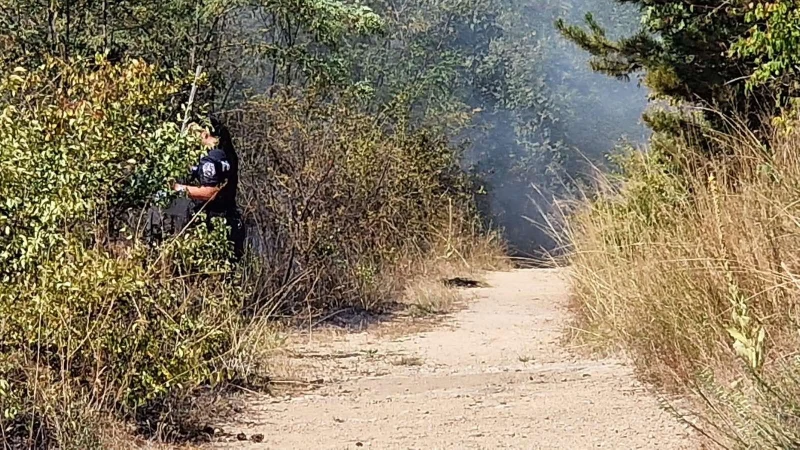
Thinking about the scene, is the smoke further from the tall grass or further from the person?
the tall grass

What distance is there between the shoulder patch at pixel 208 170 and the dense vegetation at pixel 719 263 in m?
2.56

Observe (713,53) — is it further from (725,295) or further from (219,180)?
(725,295)

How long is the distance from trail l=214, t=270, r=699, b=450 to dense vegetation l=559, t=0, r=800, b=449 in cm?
24

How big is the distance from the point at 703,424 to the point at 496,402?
5.06 ft

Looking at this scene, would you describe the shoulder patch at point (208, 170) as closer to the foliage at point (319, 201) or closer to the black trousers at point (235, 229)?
the black trousers at point (235, 229)

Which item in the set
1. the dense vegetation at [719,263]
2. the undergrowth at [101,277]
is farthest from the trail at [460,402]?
the undergrowth at [101,277]

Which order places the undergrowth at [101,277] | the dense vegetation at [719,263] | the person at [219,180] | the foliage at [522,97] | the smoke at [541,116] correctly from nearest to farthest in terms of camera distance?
the dense vegetation at [719,263] < the undergrowth at [101,277] < the person at [219,180] < the foliage at [522,97] < the smoke at [541,116]

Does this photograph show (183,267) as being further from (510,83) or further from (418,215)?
(510,83)

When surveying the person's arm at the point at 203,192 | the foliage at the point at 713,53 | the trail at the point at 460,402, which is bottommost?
the trail at the point at 460,402

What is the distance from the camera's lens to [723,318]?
14.0ft

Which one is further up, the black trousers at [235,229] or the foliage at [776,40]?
the foliage at [776,40]

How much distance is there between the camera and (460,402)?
5055 mm

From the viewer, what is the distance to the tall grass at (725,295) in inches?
123

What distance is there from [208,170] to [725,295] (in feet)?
11.8
